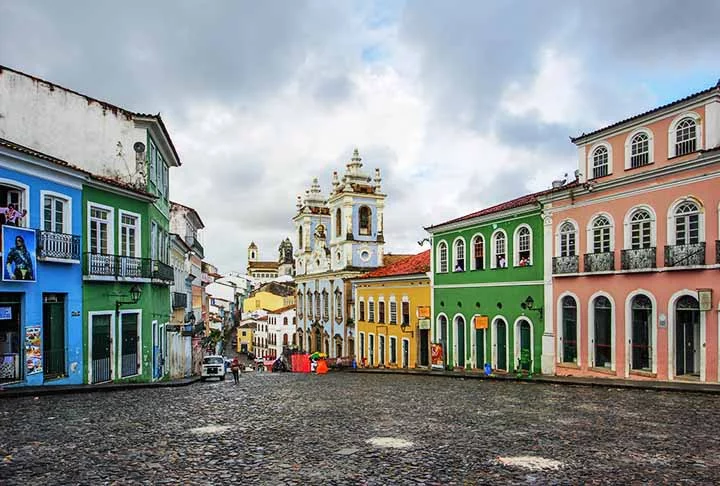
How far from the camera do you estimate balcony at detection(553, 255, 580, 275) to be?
23438 millimetres

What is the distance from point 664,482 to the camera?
829 centimetres

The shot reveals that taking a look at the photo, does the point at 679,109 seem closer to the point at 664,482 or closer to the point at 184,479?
the point at 664,482

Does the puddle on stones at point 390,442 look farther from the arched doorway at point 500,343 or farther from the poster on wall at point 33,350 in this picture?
the arched doorway at point 500,343

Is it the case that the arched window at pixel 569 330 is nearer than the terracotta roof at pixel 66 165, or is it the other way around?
the terracotta roof at pixel 66 165

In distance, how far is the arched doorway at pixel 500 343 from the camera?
2742cm

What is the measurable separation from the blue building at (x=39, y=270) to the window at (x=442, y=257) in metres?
19.0

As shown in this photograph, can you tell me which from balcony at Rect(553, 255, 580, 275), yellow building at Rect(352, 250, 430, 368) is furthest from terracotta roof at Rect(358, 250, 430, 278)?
balcony at Rect(553, 255, 580, 275)

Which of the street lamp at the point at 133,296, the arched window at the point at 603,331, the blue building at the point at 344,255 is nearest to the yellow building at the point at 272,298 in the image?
the blue building at the point at 344,255

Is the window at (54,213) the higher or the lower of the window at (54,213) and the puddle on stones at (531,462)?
the higher

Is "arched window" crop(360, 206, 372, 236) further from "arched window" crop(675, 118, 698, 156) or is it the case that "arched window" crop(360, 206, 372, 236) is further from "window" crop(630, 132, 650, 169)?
"arched window" crop(675, 118, 698, 156)

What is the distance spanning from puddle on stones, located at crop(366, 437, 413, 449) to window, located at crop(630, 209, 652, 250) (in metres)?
13.3

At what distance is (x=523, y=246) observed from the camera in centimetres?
2655

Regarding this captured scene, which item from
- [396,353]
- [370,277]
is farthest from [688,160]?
[370,277]

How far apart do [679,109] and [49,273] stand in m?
18.8
